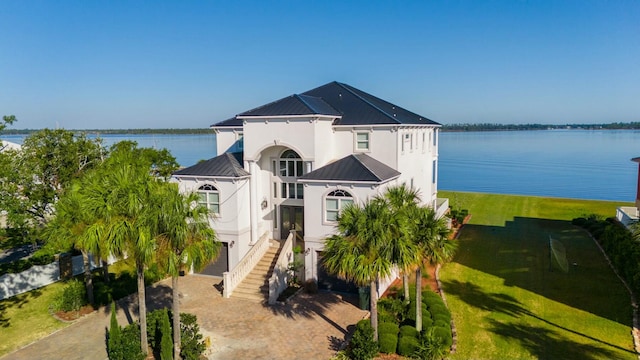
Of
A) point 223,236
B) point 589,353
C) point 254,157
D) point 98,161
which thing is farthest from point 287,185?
point 589,353

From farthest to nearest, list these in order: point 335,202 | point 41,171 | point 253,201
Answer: point 253,201 → point 41,171 → point 335,202

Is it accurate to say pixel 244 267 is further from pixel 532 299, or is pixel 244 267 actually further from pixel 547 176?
pixel 547 176

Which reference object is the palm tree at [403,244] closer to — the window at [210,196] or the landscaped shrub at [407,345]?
the landscaped shrub at [407,345]

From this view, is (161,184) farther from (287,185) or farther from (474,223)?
(474,223)

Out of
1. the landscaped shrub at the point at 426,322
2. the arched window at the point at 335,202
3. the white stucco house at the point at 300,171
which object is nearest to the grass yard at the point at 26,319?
the white stucco house at the point at 300,171

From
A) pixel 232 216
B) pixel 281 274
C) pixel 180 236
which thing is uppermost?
pixel 180 236

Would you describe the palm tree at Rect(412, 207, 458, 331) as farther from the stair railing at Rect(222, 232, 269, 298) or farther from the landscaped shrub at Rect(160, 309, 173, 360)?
the stair railing at Rect(222, 232, 269, 298)

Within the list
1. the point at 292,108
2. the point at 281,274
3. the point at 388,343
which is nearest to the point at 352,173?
the point at 292,108

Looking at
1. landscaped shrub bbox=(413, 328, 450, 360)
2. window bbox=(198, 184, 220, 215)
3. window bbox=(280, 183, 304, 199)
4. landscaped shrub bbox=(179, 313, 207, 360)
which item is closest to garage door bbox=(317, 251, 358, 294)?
window bbox=(280, 183, 304, 199)
